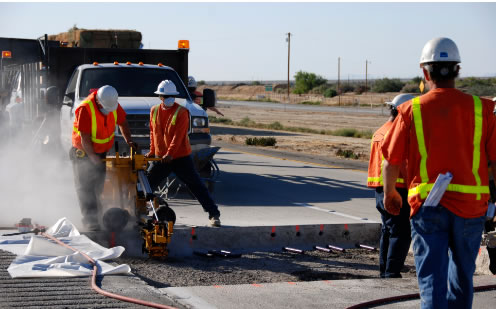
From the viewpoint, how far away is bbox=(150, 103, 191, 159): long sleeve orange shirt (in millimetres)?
10195

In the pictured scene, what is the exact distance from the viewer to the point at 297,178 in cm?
1706

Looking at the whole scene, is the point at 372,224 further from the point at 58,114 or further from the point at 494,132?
the point at 58,114

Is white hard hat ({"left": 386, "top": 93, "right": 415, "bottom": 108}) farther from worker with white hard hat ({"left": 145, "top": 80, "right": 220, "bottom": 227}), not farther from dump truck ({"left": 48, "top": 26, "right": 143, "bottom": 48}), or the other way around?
dump truck ({"left": 48, "top": 26, "right": 143, "bottom": 48})

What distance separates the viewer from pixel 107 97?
31.1 feet

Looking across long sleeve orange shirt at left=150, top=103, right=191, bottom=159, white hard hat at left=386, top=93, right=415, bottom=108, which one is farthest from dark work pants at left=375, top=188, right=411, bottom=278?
long sleeve orange shirt at left=150, top=103, right=191, bottom=159

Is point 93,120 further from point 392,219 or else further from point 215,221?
point 392,219

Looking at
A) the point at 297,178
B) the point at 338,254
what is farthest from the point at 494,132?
the point at 297,178

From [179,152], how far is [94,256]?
253 centimetres

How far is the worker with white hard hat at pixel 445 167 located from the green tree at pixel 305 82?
14234 cm

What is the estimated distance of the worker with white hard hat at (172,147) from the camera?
10.2 metres

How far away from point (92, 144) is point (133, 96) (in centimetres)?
416

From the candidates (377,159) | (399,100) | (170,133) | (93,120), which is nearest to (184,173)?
(170,133)

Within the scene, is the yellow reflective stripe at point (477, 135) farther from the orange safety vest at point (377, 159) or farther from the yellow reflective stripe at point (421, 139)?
the orange safety vest at point (377, 159)

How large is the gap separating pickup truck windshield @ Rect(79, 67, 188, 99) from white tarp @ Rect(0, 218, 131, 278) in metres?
4.61
